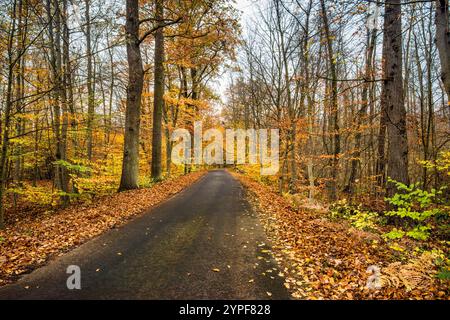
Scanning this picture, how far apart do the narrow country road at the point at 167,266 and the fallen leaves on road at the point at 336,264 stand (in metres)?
0.39

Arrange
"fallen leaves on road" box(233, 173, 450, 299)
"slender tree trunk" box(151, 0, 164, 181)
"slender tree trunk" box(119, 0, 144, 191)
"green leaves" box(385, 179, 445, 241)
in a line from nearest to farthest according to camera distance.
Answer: "fallen leaves on road" box(233, 173, 450, 299) → "green leaves" box(385, 179, 445, 241) → "slender tree trunk" box(119, 0, 144, 191) → "slender tree trunk" box(151, 0, 164, 181)

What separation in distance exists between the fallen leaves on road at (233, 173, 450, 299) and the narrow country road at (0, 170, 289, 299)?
0.39m

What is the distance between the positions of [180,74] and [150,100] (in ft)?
15.3

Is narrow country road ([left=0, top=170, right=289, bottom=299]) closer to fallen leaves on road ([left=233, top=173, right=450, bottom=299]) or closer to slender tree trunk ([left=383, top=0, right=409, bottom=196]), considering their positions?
fallen leaves on road ([left=233, top=173, right=450, bottom=299])

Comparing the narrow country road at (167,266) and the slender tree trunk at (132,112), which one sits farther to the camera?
the slender tree trunk at (132,112)

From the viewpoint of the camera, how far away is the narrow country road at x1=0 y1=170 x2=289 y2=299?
12.0ft

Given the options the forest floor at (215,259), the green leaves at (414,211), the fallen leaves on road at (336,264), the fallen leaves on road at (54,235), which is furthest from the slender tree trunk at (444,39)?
the fallen leaves on road at (54,235)

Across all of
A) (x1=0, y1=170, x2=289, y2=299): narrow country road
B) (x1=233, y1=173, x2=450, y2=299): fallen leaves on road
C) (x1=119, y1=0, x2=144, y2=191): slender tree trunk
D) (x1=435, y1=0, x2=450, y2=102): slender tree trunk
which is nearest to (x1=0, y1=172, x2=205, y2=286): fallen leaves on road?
(x1=0, y1=170, x2=289, y2=299): narrow country road

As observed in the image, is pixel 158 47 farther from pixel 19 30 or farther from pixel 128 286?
pixel 128 286

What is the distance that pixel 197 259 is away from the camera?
4.85 meters

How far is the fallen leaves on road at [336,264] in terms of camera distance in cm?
364

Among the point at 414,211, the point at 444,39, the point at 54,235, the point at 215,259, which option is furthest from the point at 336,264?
the point at 54,235

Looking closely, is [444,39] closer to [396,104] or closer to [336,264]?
[396,104]

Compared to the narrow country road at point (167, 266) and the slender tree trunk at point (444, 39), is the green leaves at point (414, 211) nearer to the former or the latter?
the slender tree trunk at point (444, 39)
